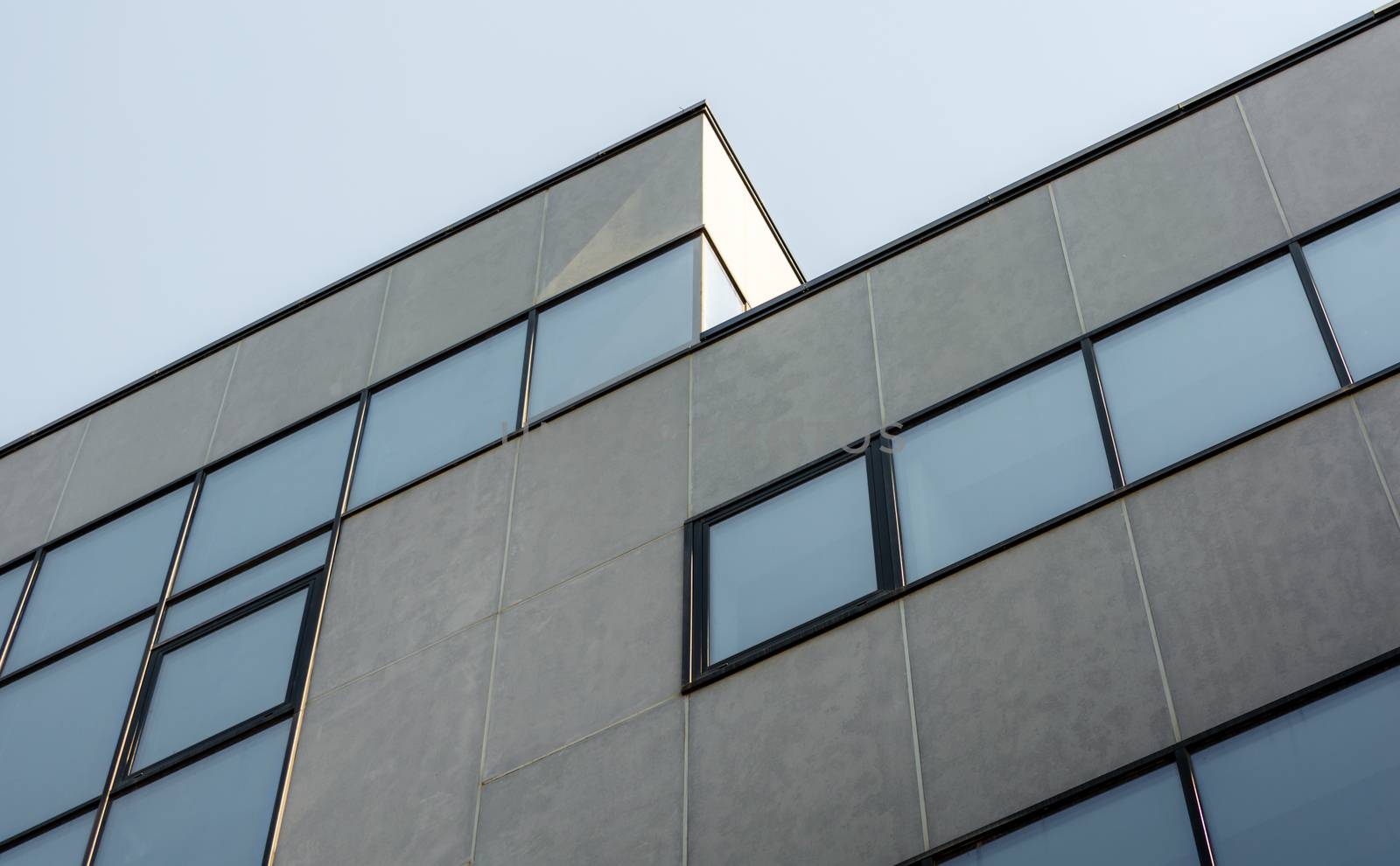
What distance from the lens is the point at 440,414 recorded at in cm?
1808

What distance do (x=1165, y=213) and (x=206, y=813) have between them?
1036 cm

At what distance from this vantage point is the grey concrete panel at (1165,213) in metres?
13.8

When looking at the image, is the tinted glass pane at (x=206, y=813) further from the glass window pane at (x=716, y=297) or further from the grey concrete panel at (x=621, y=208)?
the grey concrete panel at (x=621, y=208)

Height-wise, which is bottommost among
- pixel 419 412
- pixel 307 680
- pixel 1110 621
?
pixel 1110 621

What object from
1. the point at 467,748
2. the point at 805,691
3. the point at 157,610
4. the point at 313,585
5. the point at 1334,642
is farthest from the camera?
the point at 157,610

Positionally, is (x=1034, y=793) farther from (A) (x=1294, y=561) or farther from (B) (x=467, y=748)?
(B) (x=467, y=748)

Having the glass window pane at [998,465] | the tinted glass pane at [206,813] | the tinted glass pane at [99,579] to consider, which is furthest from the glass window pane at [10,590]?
the glass window pane at [998,465]

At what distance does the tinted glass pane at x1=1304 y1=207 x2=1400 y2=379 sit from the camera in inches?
486

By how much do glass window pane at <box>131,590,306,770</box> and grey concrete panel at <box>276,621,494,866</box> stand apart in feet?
3.17

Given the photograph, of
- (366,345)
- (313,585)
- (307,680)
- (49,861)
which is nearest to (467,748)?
(307,680)

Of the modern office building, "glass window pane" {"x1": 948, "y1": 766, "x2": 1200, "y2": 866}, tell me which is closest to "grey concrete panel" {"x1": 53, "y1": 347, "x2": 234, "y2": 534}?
the modern office building

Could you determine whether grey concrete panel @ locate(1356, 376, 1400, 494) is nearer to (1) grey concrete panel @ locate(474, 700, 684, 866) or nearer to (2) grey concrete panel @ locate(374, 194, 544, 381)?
(1) grey concrete panel @ locate(474, 700, 684, 866)

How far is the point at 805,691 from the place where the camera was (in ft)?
41.7

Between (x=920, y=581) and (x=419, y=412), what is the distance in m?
7.37
